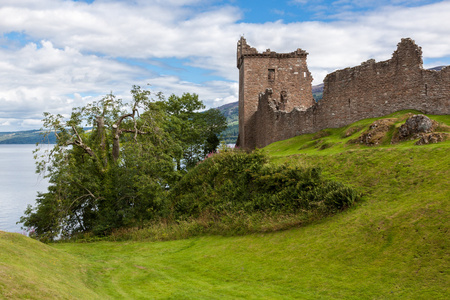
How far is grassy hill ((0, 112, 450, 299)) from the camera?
10023 mm

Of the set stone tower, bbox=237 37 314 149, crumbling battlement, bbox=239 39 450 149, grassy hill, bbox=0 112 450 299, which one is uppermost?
stone tower, bbox=237 37 314 149

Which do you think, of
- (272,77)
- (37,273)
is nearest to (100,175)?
(37,273)

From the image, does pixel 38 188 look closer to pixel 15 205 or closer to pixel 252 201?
pixel 15 205

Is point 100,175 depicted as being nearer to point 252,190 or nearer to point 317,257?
point 252,190

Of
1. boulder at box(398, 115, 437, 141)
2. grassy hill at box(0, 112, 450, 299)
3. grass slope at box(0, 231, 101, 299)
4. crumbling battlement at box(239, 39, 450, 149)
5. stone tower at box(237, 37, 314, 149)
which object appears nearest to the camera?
grass slope at box(0, 231, 101, 299)

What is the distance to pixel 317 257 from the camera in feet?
42.4

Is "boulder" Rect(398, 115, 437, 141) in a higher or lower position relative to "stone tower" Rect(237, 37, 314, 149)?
lower

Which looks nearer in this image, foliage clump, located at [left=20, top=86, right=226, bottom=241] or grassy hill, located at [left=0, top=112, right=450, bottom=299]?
grassy hill, located at [left=0, top=112, right=450, bottom=299]

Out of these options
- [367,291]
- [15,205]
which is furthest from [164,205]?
[15,205]

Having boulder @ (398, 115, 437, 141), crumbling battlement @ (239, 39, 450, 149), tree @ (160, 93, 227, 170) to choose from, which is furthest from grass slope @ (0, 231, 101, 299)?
tree @ (160, 93, 227, 170)

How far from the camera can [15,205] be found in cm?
4906

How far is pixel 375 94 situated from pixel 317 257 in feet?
50.7

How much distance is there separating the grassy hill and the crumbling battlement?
381 centimetres

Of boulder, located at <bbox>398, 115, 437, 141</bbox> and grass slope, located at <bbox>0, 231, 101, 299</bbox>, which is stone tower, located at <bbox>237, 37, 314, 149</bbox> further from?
grass slope, located at <bbox>0, 231, 101, 299</bbox>
